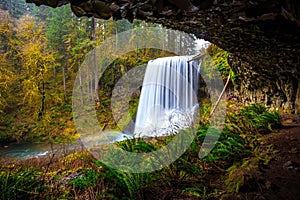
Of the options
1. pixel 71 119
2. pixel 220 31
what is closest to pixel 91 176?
pixel 220 31

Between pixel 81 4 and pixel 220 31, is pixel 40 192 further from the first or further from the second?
pixel 220 31

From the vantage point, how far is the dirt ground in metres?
2.21

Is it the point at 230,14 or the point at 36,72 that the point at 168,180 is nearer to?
the point at 230,14

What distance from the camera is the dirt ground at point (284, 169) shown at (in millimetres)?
2205

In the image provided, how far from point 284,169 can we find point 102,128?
49.1ft

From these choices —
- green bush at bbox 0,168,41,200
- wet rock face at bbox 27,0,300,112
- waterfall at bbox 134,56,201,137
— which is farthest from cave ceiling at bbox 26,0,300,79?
waterfall at bbox 134,56,201,137

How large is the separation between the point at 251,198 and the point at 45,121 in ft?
52.6

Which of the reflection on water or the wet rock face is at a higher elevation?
the wet rock face

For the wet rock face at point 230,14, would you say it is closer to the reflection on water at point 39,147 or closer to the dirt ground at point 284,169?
the dirt ground at point 284,169

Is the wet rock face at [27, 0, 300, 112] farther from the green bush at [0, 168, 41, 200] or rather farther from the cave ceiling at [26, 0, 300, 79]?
the green bush at [0, 168, 41, 200]

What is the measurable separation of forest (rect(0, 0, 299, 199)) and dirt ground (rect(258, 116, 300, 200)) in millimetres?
36

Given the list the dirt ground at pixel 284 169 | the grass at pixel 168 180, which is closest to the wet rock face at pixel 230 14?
the dirt ground at pixel 284 169

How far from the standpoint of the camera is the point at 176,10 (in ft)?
9.00

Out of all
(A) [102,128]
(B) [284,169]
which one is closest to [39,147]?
(A) [102,128]
